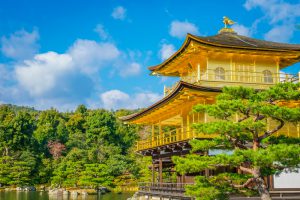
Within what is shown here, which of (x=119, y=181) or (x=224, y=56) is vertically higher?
(x=224, y=56)

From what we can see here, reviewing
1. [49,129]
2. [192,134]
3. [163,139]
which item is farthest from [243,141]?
[49,129]

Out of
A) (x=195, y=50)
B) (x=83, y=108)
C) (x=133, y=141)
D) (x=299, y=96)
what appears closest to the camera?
(x=299, y=96)

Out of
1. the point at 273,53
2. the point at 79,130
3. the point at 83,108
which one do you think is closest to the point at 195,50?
the point at 273,53

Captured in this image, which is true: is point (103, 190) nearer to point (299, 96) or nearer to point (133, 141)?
point (133, 141)

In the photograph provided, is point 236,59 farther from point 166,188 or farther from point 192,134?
point 166,188

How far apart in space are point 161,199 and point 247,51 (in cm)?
824

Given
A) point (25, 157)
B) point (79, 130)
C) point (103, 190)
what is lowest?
point (103, 190)

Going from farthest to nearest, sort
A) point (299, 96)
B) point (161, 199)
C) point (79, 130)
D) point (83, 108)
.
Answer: point (83, 108) → point (79, 130) → point (161, 199) → point (299, 96)

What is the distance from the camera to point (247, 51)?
18.2 m

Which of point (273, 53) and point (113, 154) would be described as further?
point (113, 154)

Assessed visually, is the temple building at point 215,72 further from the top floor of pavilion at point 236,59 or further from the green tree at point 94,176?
the green tree at point 94,176

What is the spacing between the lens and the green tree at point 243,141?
403 inches

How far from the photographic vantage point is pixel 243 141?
1192cm

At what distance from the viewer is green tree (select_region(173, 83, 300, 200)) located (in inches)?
403
